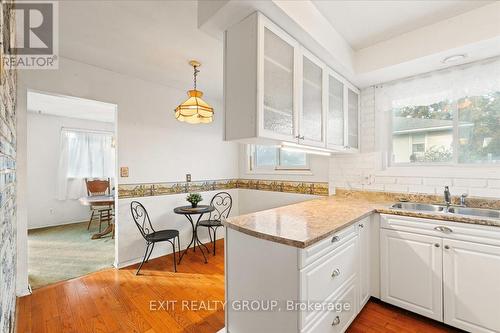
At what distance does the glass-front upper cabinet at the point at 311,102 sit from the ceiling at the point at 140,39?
98cm

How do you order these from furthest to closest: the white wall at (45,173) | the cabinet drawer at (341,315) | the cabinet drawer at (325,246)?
the white wall at (45,173) < the cabinet drawer at (341,315) < the cabinet drawer at (325,246)

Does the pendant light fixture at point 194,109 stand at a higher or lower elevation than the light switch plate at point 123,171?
higher

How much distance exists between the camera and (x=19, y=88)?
7.36 feet

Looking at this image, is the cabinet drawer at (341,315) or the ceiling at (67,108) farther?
the ceiling at (67,108)

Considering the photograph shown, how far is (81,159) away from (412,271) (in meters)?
6.48

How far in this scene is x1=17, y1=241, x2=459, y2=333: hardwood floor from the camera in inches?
71.0

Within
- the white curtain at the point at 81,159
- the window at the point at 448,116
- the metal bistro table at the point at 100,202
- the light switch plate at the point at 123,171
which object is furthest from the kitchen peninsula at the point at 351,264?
the white curtain at the point at 81,159

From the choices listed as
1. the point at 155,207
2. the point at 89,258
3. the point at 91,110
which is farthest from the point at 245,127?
the point at 91,110

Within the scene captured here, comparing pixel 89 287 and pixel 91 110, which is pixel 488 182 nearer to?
pixel 89 287

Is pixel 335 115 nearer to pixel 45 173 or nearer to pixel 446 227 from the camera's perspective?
pixel 446 227

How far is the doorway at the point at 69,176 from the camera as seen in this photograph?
12.6ft

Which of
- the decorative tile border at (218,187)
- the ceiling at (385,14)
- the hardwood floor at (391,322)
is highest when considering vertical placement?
the ceiling at (385,14)

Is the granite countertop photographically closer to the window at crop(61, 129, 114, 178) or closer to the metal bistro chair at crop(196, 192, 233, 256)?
the metal bistro chair at crop(196, 192, 233, 256)

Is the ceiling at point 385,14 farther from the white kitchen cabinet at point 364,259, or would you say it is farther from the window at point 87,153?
the window at point 87,153
